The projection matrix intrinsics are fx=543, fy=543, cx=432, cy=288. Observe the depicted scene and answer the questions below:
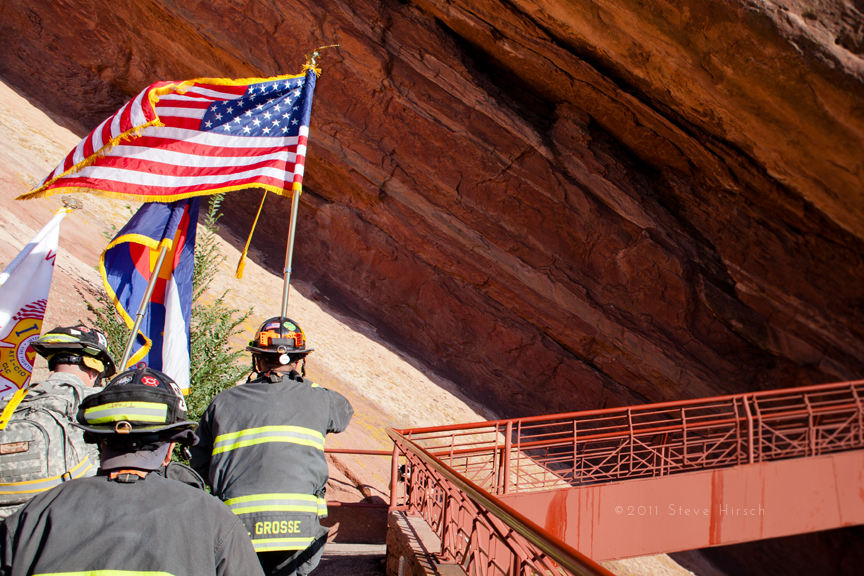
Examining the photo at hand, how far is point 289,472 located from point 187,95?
369cm

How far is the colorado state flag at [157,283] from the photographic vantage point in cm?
428

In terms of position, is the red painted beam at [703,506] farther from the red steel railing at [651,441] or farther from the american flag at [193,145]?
the american flag at [193,145]

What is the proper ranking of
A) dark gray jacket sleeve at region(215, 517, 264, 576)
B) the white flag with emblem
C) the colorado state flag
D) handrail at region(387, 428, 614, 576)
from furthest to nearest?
the colorado state flag → the white flag with emblem → handrail at region(387, 428, 614, 576) → dark gray jacket sleeve at region(215, 517, 264, 576)

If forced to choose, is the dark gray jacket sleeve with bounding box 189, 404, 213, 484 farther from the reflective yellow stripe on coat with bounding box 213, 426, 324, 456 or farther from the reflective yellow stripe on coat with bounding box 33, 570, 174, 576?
the reflective yellow stripe on coat with bounding box 33, 570, 174, 576

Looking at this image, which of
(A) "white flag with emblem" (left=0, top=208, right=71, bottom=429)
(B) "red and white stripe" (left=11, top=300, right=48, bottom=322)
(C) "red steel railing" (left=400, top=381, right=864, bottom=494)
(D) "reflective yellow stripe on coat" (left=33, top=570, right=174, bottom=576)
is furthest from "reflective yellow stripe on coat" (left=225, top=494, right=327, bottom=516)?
(C) "red steel railing" (left=400, top=381, right=864, bottom=494)

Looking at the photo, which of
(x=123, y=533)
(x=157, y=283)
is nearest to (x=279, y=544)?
(x=123, y=533)

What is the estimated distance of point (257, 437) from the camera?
2.70 m

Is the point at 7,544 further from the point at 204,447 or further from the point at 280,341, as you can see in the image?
the point at 280,341

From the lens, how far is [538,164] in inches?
523

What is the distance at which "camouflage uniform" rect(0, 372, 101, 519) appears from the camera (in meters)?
2.73

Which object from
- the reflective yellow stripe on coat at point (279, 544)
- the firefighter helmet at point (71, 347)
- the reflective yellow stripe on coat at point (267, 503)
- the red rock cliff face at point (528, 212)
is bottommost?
the reflective yellow stripe on coat at point (279, 544)

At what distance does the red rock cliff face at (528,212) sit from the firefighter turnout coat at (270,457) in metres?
10.8

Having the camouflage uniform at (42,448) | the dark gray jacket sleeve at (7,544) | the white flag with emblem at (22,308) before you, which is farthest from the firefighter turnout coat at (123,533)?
the white flag with emblem at (22,308)

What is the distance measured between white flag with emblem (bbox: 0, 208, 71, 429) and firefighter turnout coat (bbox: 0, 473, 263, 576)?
9.64ft
